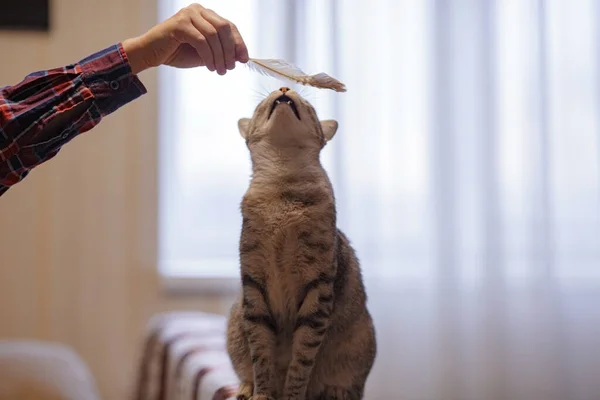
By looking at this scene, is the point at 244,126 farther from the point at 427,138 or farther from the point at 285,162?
the point at 427,138

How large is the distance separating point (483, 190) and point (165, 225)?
3.60 feet

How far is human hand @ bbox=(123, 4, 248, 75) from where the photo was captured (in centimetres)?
88

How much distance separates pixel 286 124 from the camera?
3.54 ft

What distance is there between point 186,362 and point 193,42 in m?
0.88

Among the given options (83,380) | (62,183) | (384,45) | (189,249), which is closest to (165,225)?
(189,249)

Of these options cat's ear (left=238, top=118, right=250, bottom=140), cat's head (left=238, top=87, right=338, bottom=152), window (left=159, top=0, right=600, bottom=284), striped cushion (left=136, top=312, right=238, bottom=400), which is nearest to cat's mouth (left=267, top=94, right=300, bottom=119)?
cat's head (left=238, top=87, right=338, bottom=152)

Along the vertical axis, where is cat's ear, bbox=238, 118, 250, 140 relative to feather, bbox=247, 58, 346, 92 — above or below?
below

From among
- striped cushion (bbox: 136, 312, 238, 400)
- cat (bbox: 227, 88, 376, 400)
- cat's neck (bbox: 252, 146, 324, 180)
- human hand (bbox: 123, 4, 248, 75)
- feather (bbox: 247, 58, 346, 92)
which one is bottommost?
striped cushion (bbox: 136, 312, 238, 400)

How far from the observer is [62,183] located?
2.27 m

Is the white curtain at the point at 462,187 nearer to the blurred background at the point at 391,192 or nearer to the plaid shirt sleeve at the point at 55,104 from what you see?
the blurred background at the point at 391,192

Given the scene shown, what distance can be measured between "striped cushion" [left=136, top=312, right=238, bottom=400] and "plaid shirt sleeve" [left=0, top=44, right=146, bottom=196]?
53cm

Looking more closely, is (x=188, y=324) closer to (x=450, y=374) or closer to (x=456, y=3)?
(x=450, y=374)

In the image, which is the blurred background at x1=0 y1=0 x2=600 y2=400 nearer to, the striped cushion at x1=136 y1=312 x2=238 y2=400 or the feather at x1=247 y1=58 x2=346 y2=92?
the striped cushion at x1=136 y1=312 x2=238 y2=400

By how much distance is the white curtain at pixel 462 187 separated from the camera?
7.17 feet
